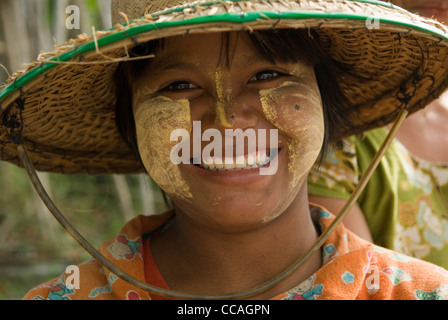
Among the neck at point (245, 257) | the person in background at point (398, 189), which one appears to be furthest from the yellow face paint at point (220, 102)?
the person in background at point (398, 189)

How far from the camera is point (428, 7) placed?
191 cm

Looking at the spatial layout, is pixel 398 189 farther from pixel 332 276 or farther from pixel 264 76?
pixel 264 76

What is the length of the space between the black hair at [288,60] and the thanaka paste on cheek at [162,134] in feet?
0.35

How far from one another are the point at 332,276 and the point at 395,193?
602 millimetres

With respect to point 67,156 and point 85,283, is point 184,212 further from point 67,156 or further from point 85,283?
point 67,156

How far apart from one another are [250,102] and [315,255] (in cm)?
44

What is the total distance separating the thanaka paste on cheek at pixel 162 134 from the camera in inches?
56.2

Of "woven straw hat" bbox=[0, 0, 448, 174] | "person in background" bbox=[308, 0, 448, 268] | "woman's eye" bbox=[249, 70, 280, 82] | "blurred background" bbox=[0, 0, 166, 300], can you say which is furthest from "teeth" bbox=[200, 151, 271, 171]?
"blurred background" bbox=[0, 0, 166, 300]

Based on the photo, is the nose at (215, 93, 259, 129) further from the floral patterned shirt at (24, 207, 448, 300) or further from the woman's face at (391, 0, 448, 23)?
the woman's face at (391, 0, 448, 23)

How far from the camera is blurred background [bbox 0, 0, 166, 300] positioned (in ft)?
10.2

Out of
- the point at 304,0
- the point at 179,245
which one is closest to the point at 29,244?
the point at 179,245

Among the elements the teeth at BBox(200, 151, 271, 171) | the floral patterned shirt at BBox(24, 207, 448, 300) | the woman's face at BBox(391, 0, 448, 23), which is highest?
the woman's face at BBox(391, 0, 448, 23)
